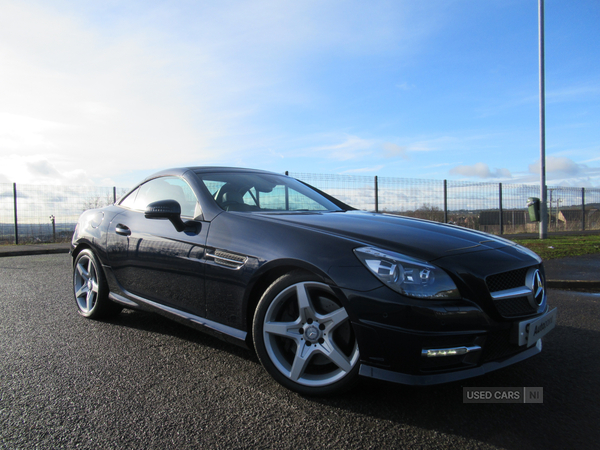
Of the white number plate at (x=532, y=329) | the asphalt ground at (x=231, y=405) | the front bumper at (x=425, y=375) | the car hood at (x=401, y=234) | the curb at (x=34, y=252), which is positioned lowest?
the asphalt ground at (x=231, y=405)

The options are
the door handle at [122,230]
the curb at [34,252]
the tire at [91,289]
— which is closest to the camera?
the door handle at [122,230]

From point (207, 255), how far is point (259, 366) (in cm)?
80

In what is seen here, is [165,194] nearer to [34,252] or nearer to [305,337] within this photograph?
[305,337]

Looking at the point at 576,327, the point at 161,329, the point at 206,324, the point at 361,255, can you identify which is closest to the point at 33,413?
the point at 206,324

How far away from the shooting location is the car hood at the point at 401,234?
2.26 metres

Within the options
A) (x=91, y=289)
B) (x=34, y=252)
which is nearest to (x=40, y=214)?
(x=34, y=252)

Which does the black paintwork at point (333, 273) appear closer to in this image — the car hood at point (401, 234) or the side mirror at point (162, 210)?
the car hood at point (401, 234)

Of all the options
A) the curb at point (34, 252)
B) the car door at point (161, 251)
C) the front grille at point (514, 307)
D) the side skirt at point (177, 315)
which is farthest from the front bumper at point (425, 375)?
the curb at point (34, 252)

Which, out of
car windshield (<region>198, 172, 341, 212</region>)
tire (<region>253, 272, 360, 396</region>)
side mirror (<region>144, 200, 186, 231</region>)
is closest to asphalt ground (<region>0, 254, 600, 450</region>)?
tire (<region>253, 272, 360, 396</region>)

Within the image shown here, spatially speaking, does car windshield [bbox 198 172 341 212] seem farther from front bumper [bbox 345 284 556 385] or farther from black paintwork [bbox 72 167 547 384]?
front bumper [bbox 345 284 556 385]

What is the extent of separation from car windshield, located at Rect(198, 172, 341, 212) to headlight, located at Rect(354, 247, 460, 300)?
4.01ft

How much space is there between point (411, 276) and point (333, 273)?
38cm

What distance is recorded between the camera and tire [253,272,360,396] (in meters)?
2.20

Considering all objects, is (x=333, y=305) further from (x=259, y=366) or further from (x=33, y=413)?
(x=33, y=413)
